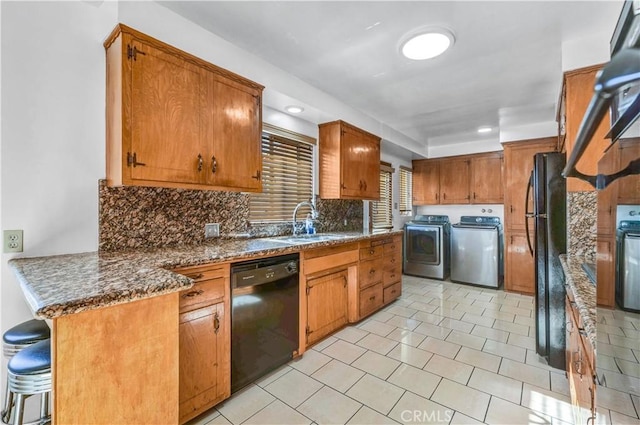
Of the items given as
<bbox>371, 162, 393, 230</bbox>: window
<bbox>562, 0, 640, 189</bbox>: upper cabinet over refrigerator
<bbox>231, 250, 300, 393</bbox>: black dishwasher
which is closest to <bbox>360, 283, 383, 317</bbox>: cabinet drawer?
<bbox>231, 250, 300, 393</bbox>: black dishwasher

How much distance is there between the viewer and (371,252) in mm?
3236

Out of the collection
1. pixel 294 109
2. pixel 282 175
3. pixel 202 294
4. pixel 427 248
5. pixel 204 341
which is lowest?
pixel 204 341

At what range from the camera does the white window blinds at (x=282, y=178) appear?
9.44ft

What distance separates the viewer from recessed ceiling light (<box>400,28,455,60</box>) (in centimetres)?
208

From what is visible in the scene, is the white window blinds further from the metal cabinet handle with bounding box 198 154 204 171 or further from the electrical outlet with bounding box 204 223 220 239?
the metal cabinet handle with bounding box 198 154 204 171

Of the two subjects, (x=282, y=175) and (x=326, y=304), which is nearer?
(x=326, y=304)

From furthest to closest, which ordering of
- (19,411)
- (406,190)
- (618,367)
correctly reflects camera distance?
(406,190), (19,411), (618,367)

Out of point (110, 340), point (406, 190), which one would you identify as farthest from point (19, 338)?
point (406, 190)

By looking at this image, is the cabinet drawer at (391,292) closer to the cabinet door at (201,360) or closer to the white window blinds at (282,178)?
the white window blinds at (282,178)

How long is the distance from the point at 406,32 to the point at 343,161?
1.51m

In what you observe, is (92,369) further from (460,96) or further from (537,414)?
(460,96)

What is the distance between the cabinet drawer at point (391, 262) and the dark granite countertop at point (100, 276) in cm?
201

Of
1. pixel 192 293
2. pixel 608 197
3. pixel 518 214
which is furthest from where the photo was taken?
pixel 518 214

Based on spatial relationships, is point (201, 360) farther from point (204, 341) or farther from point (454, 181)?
point (454, 181)
